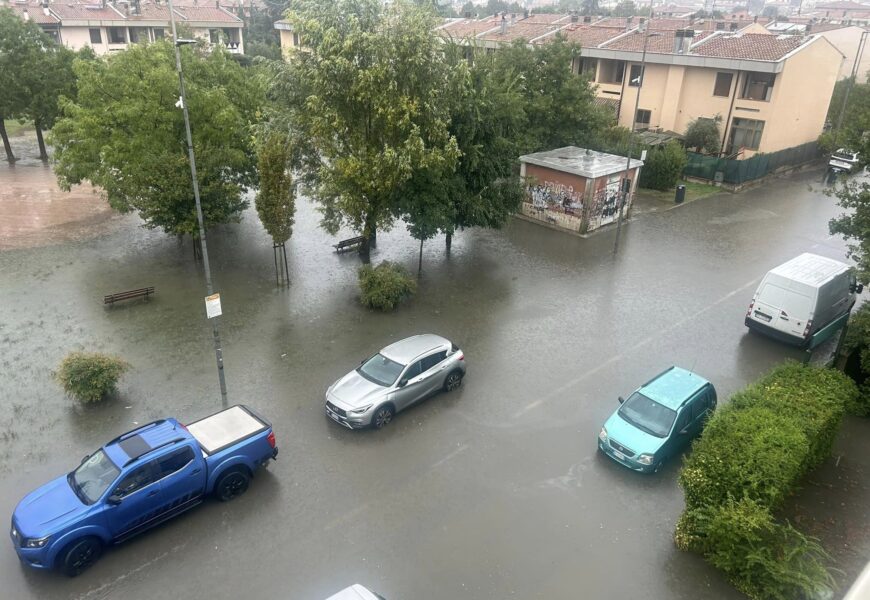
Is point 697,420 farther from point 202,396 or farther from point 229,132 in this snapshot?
point 229,132

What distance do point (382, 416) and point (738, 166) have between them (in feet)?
95.1

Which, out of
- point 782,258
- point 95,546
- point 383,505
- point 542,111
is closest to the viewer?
point 95,546

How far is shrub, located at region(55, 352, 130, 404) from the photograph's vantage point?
13.6 meters

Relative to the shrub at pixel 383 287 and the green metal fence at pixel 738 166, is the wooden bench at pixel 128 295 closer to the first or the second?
the shrub at pixel 383 287

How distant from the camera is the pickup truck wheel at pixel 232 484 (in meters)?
11.1

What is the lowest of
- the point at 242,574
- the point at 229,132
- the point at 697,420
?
the point at 242,574

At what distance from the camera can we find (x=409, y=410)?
1421cm

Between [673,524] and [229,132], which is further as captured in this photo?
[229,132]

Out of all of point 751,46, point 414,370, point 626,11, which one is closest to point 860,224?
point 414,370

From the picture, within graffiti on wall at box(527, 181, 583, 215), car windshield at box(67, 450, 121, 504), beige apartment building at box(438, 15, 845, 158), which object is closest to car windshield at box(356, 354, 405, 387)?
car windshield at box(67, 450, 121, 504)

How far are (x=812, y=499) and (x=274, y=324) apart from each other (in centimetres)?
1398

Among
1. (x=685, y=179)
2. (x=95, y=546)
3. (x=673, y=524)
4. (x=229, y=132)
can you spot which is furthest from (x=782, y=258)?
(x=95, y=546)

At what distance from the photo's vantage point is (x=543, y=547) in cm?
1050

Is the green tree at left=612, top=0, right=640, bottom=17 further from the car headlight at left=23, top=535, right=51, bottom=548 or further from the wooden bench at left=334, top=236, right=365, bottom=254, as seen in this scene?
the car headlight at left=23, top=535, right=51, bottom=548
